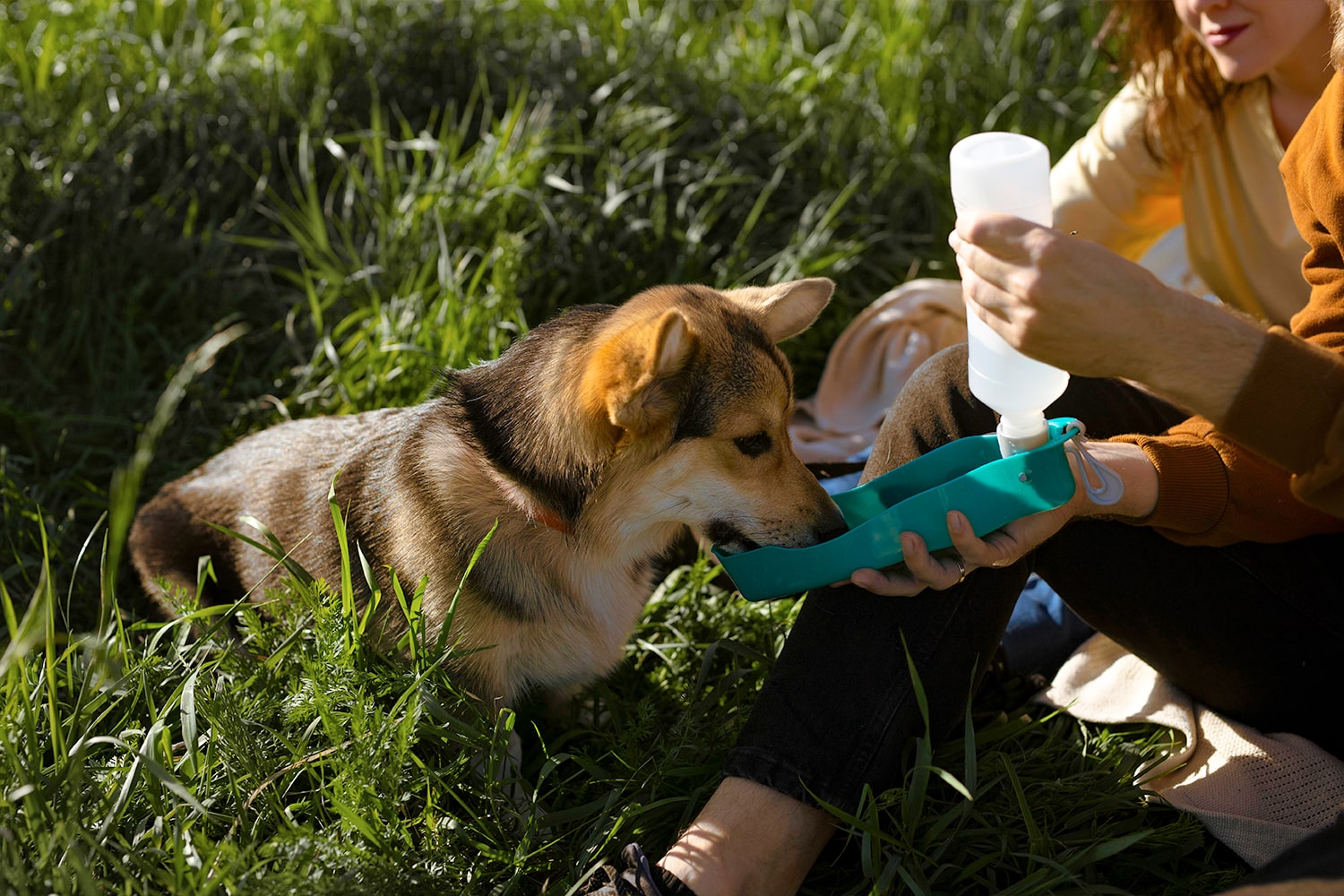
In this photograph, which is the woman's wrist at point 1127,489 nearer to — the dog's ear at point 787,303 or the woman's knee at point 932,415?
the woman's knee at point 932,415

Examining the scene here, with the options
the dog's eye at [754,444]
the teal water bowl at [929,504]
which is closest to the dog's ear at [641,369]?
the dog's eye at [754,444]

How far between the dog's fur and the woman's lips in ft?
4.27

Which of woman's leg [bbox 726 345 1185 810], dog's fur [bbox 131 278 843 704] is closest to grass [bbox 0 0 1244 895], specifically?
woman's leg [bbox 726 345 1185 810]

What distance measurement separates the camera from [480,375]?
9.09 ft

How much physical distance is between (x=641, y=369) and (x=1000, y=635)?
1.07 m

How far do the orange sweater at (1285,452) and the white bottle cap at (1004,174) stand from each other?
1.94 feet

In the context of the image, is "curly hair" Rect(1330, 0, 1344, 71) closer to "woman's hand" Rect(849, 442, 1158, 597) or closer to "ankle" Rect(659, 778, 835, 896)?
"woman's hand" Rect(849, 442, 1158, 597)

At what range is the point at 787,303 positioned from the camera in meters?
2.79

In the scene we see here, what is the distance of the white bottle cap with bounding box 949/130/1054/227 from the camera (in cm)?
193

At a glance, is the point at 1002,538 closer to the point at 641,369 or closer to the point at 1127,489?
the point at 1127,489

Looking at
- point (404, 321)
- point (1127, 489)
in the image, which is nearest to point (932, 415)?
point (1127, 489)

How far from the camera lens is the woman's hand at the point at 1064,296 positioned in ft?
6.21

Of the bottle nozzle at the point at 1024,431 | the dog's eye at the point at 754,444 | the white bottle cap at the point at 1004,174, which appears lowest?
the dog's eye at the point at 754,444

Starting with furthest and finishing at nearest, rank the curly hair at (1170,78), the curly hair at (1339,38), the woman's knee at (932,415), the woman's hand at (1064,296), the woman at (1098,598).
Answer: the curly hair at (1170,78) → the woman's knee at (932,415) → the curly hair at (1339,38) → the woman at (1098,598) → the woman's hand at (1064,296)
